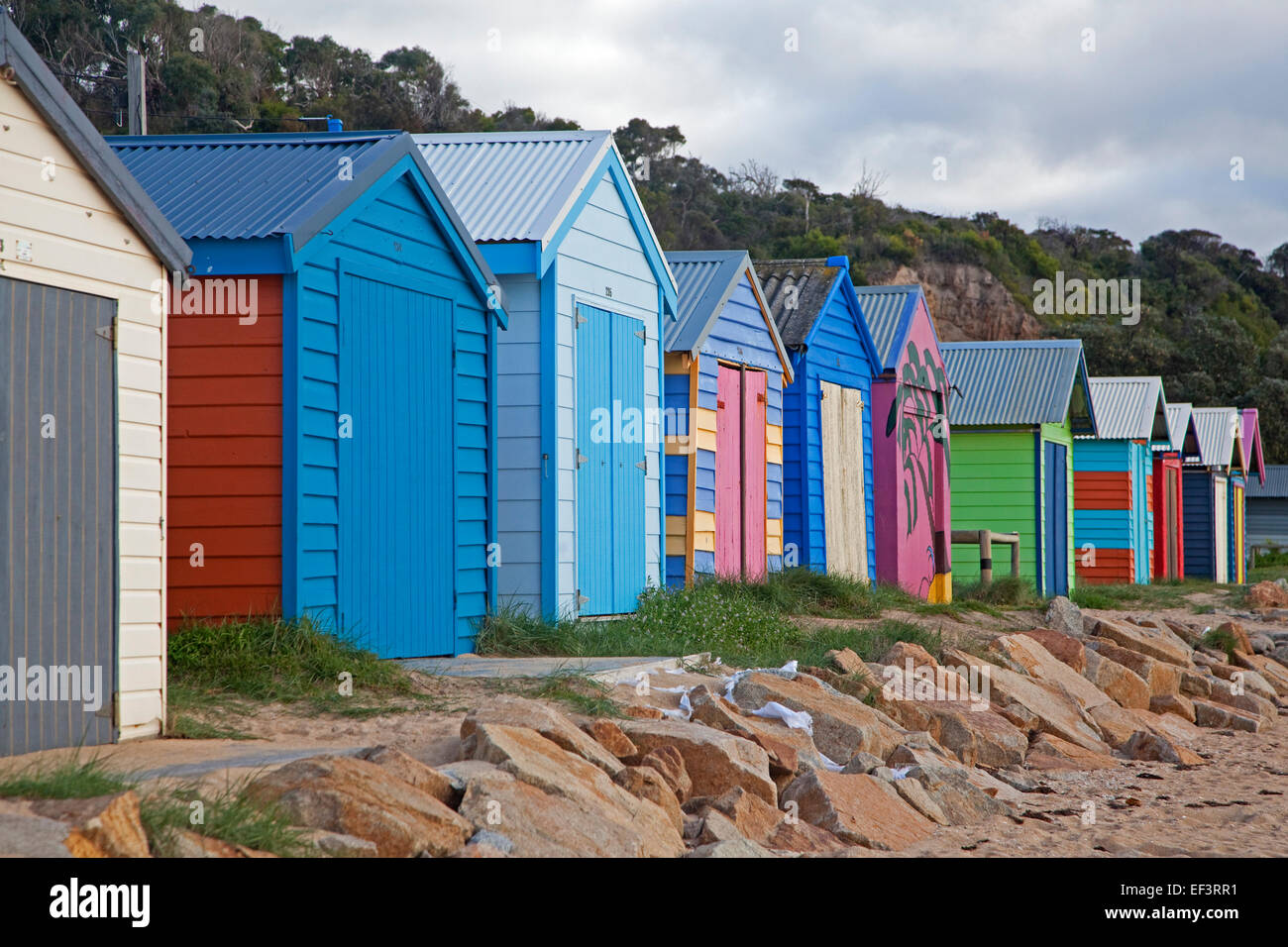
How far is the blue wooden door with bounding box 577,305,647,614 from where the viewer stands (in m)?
10.9

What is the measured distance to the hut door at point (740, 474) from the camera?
532 inches

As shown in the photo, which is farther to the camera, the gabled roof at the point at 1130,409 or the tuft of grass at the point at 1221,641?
the gabled roof at the point at 1130,409

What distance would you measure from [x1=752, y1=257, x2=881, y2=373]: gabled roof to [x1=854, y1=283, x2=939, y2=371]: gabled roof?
0.73m

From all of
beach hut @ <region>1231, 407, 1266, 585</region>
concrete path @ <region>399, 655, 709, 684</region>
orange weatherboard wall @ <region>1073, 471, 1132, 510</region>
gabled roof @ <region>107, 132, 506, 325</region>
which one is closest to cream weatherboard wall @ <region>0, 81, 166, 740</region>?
gabled roof @ <region>107, 132, 506, 325</region>

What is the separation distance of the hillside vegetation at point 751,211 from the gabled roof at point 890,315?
8205 mm

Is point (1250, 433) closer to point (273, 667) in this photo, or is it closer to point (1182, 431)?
point (1182, 431)

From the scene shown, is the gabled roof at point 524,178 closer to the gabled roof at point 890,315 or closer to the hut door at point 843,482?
the hut door at point 843,482

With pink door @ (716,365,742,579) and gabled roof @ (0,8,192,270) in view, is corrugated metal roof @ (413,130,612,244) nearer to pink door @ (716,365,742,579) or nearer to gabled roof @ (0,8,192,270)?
pink door @ (716,365,742,579)

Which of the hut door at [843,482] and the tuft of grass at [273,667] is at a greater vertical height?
the hut door at [843,482]

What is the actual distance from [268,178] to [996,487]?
15870 mm

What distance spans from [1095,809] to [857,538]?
29.0 feet

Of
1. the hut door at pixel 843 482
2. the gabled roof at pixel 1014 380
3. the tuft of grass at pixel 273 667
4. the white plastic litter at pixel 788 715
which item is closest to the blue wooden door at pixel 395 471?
the tuft of grass at pixel 273 667
